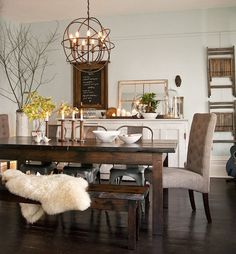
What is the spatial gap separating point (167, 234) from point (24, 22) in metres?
5.12

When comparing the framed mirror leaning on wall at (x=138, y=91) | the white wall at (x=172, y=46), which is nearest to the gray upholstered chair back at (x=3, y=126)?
the white wall at (x=172, y=46)

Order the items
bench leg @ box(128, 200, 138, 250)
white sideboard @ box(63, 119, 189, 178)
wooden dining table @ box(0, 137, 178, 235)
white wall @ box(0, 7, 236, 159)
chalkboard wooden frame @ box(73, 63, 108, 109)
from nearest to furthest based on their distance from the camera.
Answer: bench leg @ box(128, 200, 138, 250), wooden dining table @ box(0, 137, 178, 235), white sideboard @ box(63, 119, 189, 178), white wall @ box(0, 7, 236, 159), chalkboard wooden frame @ box(73, 63, 108, 109)

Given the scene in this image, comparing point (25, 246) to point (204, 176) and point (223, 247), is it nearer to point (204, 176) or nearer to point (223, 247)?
point (223, 247)

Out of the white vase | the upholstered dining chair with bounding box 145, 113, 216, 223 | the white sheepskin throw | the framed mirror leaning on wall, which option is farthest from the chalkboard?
the white sheepskin throw

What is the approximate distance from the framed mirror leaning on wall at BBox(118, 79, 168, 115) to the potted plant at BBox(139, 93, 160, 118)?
15.8 inches

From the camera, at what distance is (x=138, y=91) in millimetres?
5672

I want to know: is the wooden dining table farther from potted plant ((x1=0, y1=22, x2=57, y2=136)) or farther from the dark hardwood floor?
potted plant ((x1=0, y1=22, x2=57, y2=136))

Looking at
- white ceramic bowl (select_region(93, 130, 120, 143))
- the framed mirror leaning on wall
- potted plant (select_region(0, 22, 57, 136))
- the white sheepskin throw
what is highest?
potted plant (select_region(0, 22, 57, 136))

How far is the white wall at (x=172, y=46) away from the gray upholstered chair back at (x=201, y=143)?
2.31 meters

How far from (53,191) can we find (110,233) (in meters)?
0.65

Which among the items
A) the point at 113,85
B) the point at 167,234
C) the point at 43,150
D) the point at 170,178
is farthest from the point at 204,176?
the point at 113,85

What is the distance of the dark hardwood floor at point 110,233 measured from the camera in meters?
2.36

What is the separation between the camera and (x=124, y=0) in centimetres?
502

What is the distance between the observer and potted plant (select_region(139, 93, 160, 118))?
5.07 m
